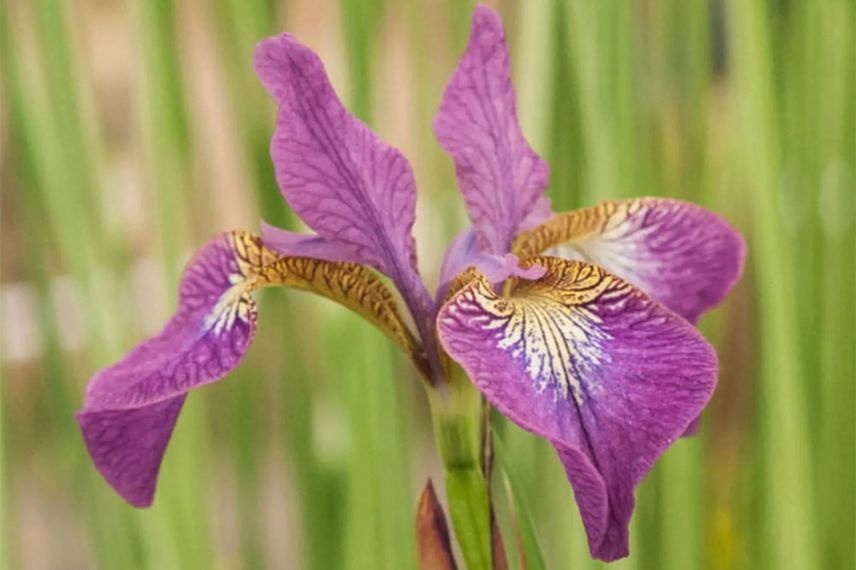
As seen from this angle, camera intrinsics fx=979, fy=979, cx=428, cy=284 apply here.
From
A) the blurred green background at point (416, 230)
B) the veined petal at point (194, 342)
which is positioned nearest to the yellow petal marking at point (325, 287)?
the veined petal at point (194, 342)

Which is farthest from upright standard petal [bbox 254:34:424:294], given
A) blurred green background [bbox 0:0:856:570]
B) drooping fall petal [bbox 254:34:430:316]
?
blurred green background [bbox 0:0:856:570]

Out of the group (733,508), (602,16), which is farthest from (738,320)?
(602,16)

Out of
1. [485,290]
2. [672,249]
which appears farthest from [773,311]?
[485,290]

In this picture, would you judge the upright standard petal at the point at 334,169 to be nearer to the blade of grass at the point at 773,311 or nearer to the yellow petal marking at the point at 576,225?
the yellow petal marking at the point at 576,225

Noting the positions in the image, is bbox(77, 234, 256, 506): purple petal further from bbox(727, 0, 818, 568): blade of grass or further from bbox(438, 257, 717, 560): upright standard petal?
bbox(727, 0, 818, 568): blade of grass

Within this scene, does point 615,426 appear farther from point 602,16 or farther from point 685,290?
point 602,16

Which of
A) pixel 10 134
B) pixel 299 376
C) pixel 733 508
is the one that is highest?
pixel 10 134

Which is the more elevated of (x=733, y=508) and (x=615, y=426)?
(x=615, y=426)
